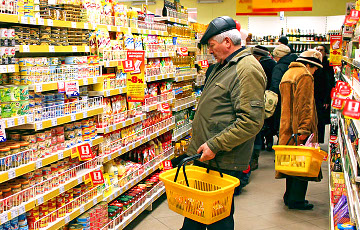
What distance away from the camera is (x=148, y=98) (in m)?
5.31

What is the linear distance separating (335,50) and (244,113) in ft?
19.9

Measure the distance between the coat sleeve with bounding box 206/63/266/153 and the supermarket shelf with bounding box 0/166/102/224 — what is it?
1352 millimetres

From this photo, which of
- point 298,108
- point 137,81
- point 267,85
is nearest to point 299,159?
point 298,108

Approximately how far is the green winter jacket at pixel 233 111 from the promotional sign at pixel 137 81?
1.49m

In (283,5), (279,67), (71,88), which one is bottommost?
(71,88)

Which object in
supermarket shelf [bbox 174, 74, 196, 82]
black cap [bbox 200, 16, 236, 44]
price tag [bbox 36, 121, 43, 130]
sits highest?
black cap [bbox 200, 16, 236, 44]

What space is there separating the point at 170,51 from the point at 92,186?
2656mm

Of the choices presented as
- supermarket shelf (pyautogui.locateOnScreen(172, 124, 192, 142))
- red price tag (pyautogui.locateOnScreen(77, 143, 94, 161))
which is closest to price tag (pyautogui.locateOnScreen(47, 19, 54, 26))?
red price tag (pyautogui.locateOnScreen(77, 143, 94, 161))

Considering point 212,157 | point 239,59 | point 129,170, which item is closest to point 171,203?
point 212,157

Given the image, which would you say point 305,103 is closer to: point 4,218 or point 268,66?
point 268,66

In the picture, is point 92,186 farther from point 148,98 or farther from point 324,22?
point 324,22

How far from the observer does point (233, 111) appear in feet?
9.89

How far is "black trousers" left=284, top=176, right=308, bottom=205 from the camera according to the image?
208 inches

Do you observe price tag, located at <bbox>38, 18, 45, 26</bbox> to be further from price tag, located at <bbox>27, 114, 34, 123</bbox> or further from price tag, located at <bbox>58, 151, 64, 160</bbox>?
price tag, located at <bbox>58, 151, 64, 160</bbox>
